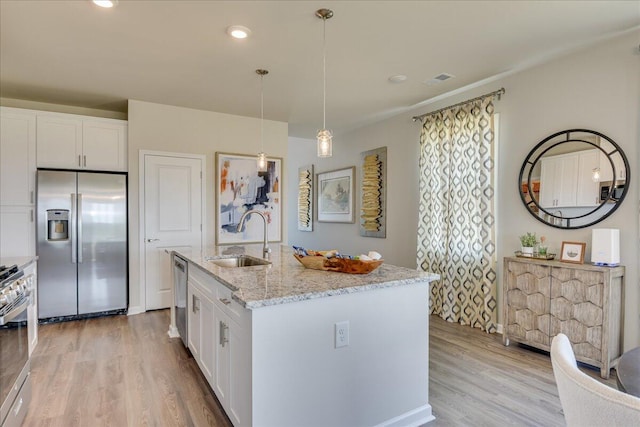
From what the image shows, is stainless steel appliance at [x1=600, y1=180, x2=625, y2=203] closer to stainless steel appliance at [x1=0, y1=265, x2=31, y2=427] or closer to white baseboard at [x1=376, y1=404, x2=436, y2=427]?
white baseboard at [x1=376, y1=404, x2=436, y2=427]

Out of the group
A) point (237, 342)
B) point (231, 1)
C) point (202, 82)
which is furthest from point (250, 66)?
point (237, 342)

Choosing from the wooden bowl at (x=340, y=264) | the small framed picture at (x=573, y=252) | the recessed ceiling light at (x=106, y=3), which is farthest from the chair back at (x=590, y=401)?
the recessed ceiling light at (x=106, y=3)

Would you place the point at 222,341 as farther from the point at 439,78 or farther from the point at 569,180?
the point at 439,78

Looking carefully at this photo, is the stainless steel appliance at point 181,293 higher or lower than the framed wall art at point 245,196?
lower

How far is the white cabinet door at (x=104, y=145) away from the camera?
4129mm

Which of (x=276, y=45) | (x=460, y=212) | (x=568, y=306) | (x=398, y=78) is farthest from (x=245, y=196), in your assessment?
(x=568, y=306)

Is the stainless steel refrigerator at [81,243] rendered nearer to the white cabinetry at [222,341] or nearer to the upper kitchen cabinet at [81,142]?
the upper kitchen cabinet at [81,142]

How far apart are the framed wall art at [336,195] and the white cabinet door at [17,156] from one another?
4.26m

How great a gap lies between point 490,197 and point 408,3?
2.14m

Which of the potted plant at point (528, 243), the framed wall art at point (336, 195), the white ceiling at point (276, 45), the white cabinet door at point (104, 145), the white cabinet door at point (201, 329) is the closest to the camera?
the white cabinet door at point (201, 329)

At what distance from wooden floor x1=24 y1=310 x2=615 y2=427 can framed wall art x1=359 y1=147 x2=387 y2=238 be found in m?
2.09

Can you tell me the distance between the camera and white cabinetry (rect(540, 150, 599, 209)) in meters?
2.88

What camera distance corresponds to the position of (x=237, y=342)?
66.9 inches

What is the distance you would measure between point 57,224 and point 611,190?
539cm
